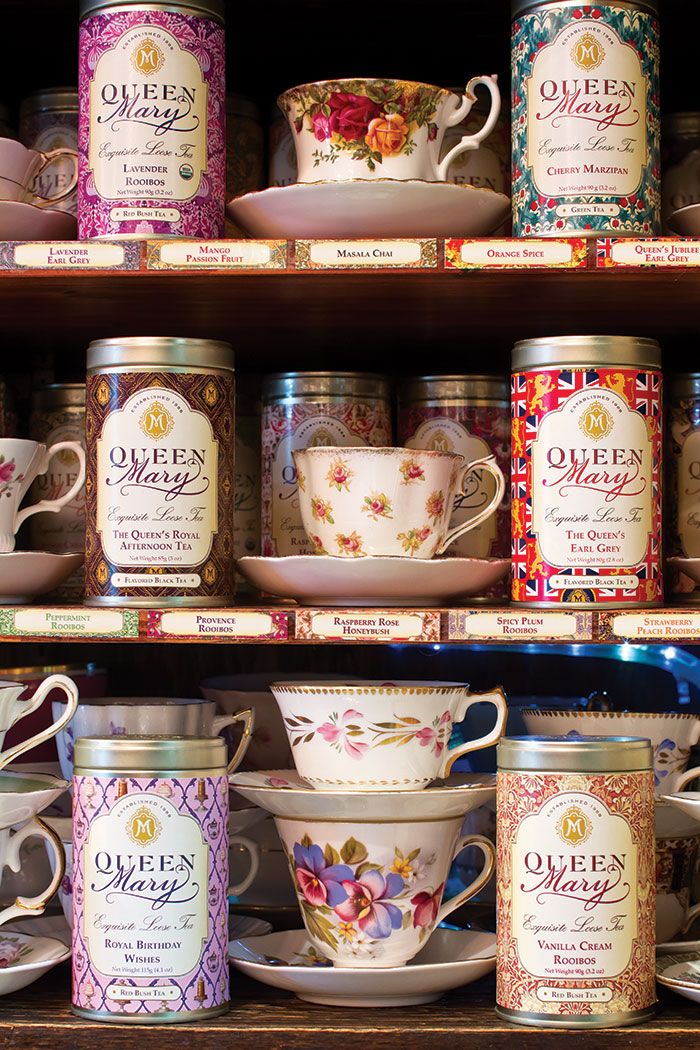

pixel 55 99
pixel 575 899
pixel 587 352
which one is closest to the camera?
pixel 575 899

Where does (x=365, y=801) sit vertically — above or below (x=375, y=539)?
below

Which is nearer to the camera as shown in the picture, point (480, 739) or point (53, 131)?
point (480, 739)

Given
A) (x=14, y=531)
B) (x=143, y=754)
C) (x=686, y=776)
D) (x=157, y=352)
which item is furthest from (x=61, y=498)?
(x=686, y=776)

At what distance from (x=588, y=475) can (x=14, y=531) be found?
0.50 metres

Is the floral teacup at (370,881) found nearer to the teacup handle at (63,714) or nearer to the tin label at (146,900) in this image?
the tin label at (146,900)

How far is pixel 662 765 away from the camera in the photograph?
1244mm

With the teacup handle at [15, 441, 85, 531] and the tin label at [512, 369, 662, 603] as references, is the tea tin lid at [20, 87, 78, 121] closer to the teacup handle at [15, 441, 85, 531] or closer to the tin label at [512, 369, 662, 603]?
the teacup handle at [15, 441, 85, 531]

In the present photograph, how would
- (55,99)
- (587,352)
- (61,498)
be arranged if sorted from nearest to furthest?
1. (587,352)
2. (61,498)
3. (55,99)

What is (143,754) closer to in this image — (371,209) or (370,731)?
(370,731)

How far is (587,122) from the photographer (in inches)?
45.4

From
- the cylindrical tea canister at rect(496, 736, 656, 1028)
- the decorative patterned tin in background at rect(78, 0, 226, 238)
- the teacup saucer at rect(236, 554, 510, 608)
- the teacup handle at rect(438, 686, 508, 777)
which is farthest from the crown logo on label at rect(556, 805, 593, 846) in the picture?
the decorative patterned tin in background at rect(78, 0, 226, 238)

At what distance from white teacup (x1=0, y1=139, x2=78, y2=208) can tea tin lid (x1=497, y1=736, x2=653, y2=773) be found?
0.63m

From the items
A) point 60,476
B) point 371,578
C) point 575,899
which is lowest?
point 575,899

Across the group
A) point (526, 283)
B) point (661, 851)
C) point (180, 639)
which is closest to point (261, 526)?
point (180, 639)
